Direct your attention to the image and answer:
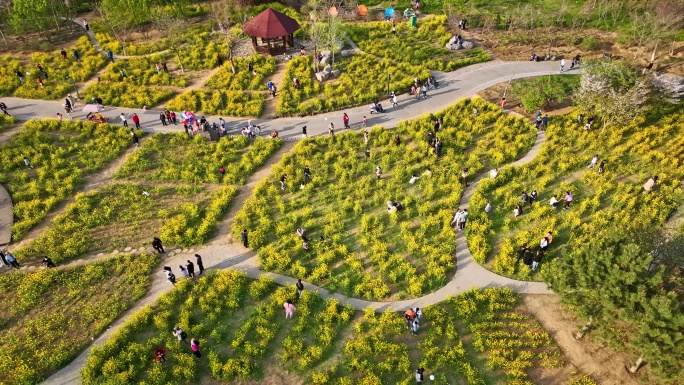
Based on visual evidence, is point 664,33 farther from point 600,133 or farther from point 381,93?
point 381,93

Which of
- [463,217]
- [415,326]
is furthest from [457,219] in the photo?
[415,326]

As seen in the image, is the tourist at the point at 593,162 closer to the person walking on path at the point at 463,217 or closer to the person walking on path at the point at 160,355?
the person walking on path at the point at 463,217

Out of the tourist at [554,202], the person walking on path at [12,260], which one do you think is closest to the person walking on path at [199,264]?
A: the person walking on path at [12,260]

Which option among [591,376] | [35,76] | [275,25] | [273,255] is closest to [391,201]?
[273,255]

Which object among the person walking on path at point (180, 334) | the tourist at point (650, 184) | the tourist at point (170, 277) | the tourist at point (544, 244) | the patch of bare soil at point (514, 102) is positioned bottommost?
the person walking on path at point (180, 334)

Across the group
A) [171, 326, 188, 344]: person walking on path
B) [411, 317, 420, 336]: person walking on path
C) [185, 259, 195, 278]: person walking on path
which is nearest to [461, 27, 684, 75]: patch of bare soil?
[411, 317, 420, 336]: person walking on path

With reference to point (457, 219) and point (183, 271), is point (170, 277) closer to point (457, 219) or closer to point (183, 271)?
point (183, 271)
